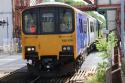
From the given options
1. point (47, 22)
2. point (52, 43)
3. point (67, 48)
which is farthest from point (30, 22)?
point (67, 48)

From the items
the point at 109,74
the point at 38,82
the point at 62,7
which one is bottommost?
the point at 38,82

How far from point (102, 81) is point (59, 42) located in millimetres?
4174

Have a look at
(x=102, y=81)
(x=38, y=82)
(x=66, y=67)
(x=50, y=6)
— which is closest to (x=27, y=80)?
(x=38, y=82)

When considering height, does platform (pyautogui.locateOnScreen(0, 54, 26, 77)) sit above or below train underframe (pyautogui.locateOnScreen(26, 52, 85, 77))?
below

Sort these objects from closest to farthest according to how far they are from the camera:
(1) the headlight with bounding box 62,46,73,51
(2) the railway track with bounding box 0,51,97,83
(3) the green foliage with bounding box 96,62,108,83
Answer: (3) the green foliage with bounding box 96,62,108,83 < (2) the railway track with bounding box 0,51,97,83 < (1) the headlight with bounding box 62,46,73,51

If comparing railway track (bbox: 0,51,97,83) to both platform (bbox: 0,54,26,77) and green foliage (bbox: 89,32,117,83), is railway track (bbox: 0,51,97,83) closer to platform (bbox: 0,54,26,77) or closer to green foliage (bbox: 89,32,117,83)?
platform (bbox: 0,54,26,77)

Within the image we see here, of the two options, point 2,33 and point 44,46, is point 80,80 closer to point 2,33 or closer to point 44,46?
point 44,46

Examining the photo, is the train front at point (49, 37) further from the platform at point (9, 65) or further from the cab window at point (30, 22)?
the platform at point (9, 65)

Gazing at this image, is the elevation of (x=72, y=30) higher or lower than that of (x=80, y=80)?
higher

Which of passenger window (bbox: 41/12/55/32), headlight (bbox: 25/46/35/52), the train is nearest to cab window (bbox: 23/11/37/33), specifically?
the train

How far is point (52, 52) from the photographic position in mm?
16766

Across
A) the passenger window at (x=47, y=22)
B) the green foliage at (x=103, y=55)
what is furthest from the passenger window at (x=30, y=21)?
the green foliage at (x=103, y=55)

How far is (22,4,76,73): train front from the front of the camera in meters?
16.8

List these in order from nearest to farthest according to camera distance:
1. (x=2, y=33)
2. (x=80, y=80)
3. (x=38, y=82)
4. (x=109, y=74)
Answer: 1. (x=109, y=74)
2. (x=80, y=80)
3. (x=38, y=82)
4. (x=2, y=33)
